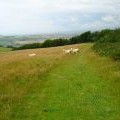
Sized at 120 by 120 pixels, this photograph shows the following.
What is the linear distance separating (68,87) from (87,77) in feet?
12.0

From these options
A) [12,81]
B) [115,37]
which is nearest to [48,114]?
[12,81]

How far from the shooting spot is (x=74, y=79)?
20906 mm

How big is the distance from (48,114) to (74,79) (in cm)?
855

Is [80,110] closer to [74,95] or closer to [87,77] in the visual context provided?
[74,95]

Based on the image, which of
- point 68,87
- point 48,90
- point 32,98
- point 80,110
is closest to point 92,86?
point 68,87

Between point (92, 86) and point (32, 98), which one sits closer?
point (32, 98)

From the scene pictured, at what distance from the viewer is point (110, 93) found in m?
15.9

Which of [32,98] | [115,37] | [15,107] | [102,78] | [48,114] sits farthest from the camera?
[115,37]

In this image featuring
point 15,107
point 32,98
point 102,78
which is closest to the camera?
point 15,107

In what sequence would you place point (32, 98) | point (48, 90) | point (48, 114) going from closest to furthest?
1. point (48, 114)
2. point (32, 98)
3. point (48, 90)

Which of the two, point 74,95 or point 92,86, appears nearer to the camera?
point 74,95

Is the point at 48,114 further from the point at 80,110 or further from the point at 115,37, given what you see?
the point at 115,37

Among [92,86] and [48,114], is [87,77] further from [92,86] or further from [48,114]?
[48,114]

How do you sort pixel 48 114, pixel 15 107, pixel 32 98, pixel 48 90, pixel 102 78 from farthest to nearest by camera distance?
pixel 102 78 < pixel 48 90 < pixel 32 98 < pixel 15 107 < pixel 48 114
